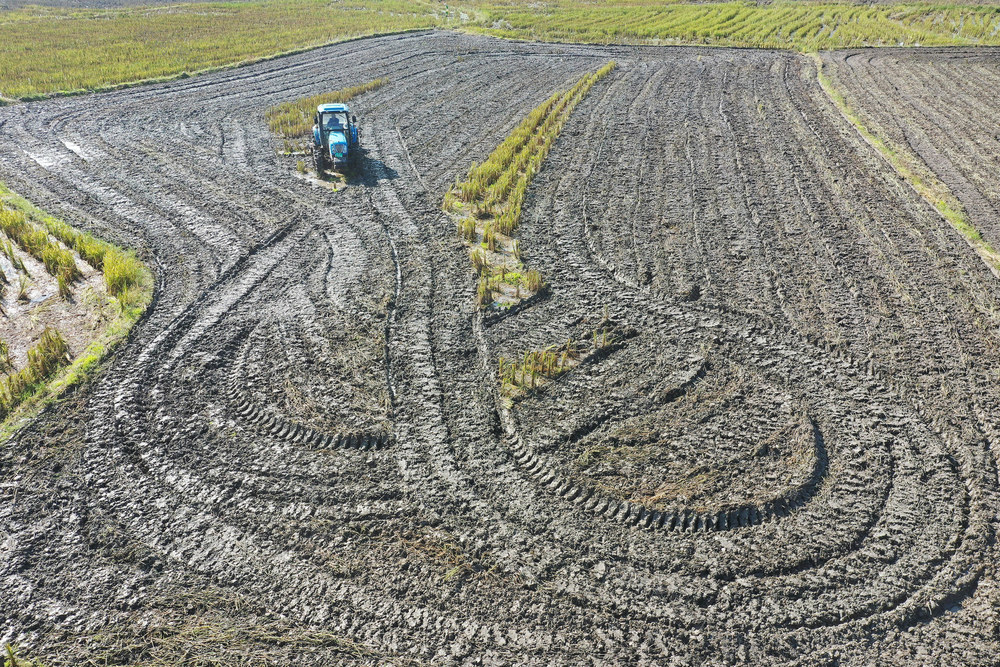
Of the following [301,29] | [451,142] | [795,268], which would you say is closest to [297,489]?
[795,268]

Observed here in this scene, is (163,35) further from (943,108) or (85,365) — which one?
(943,108)

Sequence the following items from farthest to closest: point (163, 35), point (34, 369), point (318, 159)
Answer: point (163, 35) → point (318, 159) → point (34, 369)

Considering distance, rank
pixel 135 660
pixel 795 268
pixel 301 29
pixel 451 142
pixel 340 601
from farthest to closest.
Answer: pixel 301 29, pixel 451 142, pixel 795 268, pixel 340 601, pixel 135 660

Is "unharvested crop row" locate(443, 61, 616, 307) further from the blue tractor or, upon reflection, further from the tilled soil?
the tilled soil

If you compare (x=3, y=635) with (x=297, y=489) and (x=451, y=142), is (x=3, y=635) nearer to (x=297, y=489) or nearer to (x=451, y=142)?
(x=297, y=489)

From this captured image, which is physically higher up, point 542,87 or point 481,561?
point 542,87

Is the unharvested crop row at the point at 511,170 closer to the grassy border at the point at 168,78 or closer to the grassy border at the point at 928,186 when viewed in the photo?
the grassy border at the point at 928,186

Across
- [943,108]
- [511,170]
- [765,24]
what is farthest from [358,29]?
[943,108]
